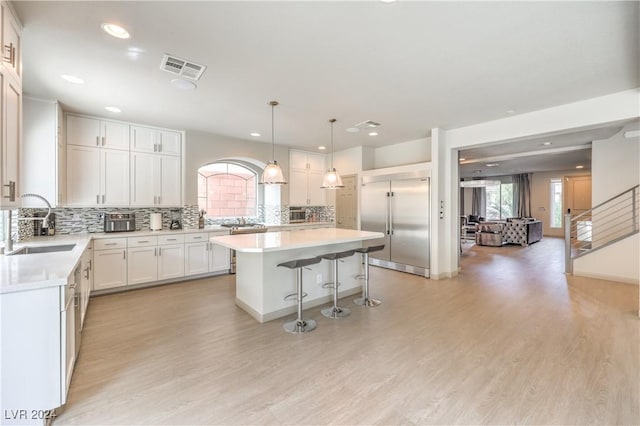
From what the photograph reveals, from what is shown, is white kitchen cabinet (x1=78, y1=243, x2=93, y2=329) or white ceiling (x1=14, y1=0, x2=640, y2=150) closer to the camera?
white ceiling (x1=14, y1=0, x2=640, y2=150)

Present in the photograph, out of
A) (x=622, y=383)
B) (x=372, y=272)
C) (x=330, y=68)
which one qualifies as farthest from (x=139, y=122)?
(x=622, y=383)

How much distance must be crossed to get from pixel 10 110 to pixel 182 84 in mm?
1496

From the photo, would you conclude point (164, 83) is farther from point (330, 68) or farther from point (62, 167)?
point (62, 167)

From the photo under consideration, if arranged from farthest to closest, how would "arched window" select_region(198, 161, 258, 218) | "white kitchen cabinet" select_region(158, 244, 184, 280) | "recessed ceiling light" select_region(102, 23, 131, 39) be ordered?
"arched window" select_region(198, 161, 258, 218) → "white kitchen cabinet" select_region(158, 244, 184, 280) → "recessed ceiling light" select_region(102, 23, 131, 39)

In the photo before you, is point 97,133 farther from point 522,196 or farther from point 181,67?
point 522,196

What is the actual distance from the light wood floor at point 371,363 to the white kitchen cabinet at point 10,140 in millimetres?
1412

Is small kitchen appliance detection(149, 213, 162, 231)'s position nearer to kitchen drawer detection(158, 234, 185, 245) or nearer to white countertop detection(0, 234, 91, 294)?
kitchen drawer detection(158, 234, 185, 245)

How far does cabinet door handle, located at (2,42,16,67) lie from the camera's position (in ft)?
6.18

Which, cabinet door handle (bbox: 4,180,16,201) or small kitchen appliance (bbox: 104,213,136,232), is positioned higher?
cabinet door handle (bbox: 4,180,16,201)

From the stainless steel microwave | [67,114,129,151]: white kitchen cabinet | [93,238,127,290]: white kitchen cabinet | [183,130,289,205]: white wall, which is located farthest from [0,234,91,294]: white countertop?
the stainless steel microwave

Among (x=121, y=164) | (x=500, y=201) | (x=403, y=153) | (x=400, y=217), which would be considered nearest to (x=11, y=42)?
(x=121, y=164)

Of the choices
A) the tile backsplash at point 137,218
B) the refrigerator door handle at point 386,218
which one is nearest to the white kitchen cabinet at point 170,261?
the tile backsplash at point 137,218

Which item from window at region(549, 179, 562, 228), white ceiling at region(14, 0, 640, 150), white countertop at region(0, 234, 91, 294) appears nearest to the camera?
white countertop at region(0, 234, 91, 294)

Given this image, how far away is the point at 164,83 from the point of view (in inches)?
124
